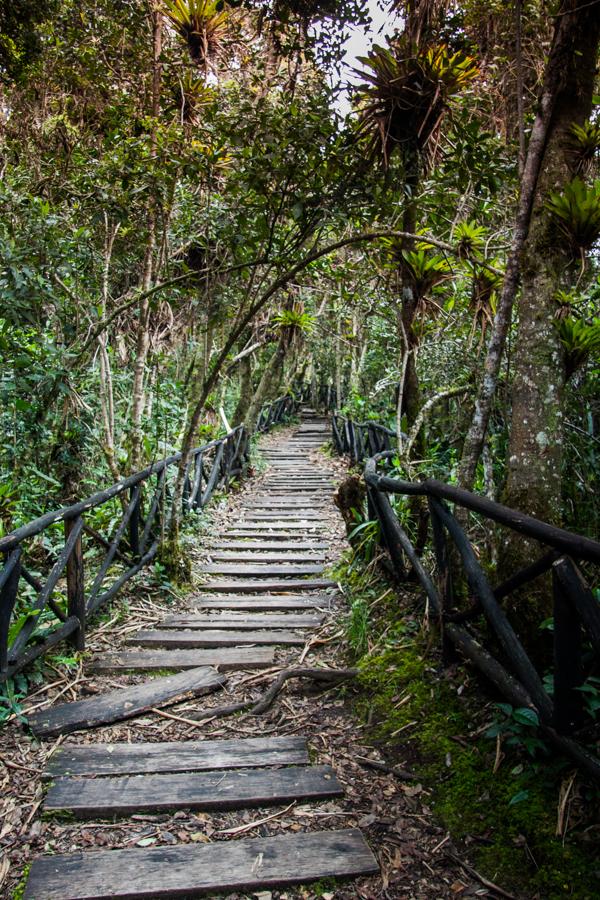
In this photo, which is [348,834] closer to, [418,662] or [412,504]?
[418,662]

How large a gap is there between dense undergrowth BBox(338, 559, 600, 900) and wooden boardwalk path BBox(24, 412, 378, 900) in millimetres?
370

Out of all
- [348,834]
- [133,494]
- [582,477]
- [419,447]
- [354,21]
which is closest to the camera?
[348,834]

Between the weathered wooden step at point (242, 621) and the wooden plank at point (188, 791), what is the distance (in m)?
1.79

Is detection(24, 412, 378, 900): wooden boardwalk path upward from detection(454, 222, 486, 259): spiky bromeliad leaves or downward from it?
downward

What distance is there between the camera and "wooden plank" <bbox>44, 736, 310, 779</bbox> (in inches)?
91.8

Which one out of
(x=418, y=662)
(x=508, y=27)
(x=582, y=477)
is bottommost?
(x=418, y=662)

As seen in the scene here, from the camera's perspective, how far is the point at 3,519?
418cm

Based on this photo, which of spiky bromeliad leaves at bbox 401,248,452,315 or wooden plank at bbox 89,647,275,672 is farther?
spiky bromeliad leaves at bbox 401,248,452,315

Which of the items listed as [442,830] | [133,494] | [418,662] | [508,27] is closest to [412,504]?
[418,662]

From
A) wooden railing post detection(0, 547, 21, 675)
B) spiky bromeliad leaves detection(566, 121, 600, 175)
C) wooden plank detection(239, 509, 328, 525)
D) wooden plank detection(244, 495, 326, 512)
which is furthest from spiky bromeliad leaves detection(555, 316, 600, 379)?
wooden plank detection(244, 495, 326, 512)

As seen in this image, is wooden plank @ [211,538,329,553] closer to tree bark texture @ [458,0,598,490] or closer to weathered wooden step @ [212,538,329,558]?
weathered wooden step @ [212,538,329,558]

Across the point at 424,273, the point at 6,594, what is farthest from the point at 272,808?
the point at 424,273

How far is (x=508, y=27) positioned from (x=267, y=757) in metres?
6.70

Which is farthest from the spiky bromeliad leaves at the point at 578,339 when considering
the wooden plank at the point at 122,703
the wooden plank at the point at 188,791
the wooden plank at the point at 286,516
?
the wooden plank at the point at 286,516
